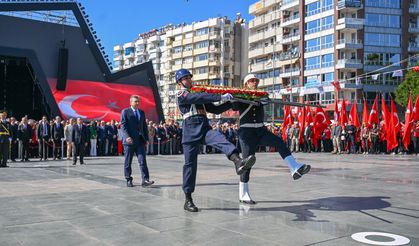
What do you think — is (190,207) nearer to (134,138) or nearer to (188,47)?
(134,138)

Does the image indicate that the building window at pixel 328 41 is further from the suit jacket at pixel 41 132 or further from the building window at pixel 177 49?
the suit jacket at pixel 41 132

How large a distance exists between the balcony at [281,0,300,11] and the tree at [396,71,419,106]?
82.9 feet

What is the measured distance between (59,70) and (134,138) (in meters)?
20.0

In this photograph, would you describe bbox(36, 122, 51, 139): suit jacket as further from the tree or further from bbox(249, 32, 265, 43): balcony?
A: bbox(249, 32, 265, 43): balcony

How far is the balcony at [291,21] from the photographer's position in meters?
74.1

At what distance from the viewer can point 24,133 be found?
19.6 metres

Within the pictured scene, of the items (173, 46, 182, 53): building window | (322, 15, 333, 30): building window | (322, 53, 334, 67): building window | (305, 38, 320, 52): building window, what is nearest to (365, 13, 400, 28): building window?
(322, 15, 333, 30): building window

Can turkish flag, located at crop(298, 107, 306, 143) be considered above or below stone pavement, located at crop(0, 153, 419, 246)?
above

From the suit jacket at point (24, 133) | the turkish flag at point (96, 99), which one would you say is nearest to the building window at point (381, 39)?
the turkish flag at point (96, 99)

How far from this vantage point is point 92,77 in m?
30.0

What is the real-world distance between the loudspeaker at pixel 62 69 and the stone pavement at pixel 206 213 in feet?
60.0

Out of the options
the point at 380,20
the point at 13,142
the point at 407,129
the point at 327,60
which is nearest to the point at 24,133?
the point at 13,142

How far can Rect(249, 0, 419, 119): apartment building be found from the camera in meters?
65.8

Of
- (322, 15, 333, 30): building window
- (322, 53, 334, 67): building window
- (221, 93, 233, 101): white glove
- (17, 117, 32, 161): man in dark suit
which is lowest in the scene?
(17, 117, 32, 161): man in dark suit
